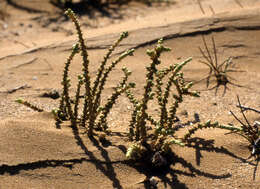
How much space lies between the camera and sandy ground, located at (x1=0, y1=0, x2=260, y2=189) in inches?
69.6

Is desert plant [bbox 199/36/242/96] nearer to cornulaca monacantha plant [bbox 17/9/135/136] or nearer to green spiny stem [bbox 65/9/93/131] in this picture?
cornulaca monacantha plant [bbox 17/9/135/136]

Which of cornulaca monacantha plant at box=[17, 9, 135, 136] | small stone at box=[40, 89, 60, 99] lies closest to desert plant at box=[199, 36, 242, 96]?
cornulaca monacantha plant at box=[17, 9, 135, 136]

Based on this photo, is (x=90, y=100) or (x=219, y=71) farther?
(x=219, y=71)

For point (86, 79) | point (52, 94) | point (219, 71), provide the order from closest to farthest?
point (86, 79) → point (52, 94) → point (219, 71)

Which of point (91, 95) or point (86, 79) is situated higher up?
point (86, 79)

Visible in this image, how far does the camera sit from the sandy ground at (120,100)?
177cm

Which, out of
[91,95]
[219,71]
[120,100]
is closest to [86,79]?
[91,95]

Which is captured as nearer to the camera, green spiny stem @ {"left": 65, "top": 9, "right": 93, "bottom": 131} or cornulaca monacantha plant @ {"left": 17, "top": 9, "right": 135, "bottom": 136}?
green spiny stem @ {"left": 65, "top": 9, "right": 93, "bottom": 131}

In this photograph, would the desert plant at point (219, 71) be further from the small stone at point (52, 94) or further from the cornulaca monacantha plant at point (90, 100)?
the small stone at point (52, 94)

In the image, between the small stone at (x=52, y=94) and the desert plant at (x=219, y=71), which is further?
the desert plant at (x=219, y=71)

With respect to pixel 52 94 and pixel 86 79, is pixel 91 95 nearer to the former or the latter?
pixel 86 79

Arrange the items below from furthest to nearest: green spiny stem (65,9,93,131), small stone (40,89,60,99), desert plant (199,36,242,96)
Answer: desert plant (199,36,242,96) → small stone (40,89,60,99) → green spiny stem (65,9,93,131)

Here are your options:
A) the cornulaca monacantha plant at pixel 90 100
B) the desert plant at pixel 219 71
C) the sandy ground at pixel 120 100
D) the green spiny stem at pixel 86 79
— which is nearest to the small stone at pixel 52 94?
the sandy ground at pixel 120 100

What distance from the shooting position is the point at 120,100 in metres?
2.65
